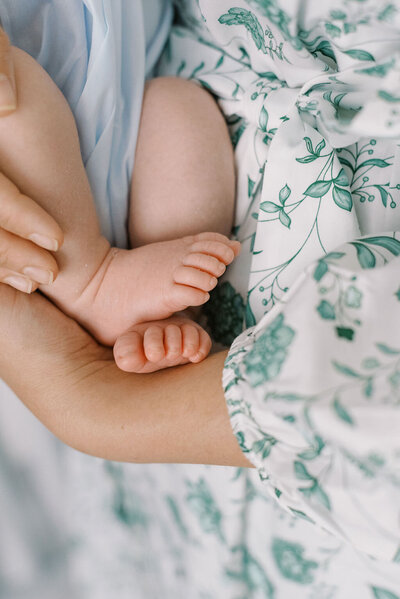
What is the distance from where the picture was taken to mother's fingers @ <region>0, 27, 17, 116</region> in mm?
627

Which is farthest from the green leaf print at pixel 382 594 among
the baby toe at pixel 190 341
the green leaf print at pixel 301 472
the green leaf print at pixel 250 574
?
the baby toe at pixel 190 341

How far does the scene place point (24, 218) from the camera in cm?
66

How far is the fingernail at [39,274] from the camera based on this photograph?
690 millimetres

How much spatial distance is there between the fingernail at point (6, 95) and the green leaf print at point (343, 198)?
0.40 metres

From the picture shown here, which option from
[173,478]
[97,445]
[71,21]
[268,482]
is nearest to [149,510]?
[173,478]

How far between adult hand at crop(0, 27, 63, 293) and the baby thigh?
0.56ft

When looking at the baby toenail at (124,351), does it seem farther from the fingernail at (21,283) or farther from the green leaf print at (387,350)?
the green leaf print at (387,350)

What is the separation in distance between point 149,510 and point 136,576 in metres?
0.10

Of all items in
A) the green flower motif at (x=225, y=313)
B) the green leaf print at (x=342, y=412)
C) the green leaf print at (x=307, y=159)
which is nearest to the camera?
the green leaf print at (x=342, y=412)

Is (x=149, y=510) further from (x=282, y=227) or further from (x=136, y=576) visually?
(x=282, y=227)

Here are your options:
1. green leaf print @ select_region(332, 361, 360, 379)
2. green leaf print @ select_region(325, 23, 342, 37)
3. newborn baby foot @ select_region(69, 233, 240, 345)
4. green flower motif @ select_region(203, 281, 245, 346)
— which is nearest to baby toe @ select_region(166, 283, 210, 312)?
newborn baby foot @ select_region(69, 233, 240, 345)

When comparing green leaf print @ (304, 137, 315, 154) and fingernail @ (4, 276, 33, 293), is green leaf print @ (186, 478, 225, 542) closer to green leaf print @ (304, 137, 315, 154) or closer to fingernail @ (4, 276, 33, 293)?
fingernail @ (4, 276, 33, 293)

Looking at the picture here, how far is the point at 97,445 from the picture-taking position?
72 centimetres

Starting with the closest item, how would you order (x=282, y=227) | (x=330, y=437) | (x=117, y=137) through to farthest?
(x=330, y=437), (x=282, y=227), (x=117, y=137)
